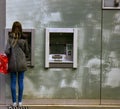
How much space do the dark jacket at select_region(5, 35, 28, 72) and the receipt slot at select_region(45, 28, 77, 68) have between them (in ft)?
2.27

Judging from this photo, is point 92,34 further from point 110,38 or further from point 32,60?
point 32,60

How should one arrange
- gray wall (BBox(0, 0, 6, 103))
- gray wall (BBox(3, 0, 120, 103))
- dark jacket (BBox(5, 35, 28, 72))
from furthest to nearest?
gray wall (BBox(3, 0, 120, 103))
gray wall (BBox(0, 0, 6, 103))
dark jacket (BBox(5, 35, 28, 72))

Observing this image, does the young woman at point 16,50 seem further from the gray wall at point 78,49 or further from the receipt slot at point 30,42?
the gray wall at point 78,49

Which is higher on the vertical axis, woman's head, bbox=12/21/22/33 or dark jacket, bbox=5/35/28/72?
woman's head, bbox=12/21/22/33

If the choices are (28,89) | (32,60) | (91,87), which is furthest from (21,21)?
(91,87)

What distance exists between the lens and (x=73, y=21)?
8523 mm

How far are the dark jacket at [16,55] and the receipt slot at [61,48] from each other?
691mm

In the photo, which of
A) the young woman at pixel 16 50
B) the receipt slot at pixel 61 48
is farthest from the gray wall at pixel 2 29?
the receipt slot at pixel 61 48

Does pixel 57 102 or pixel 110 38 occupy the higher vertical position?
pixel 110 38

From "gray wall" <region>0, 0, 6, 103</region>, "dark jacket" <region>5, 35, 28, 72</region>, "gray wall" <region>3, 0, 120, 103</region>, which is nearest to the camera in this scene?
"dark jacket" <region>5, 35, 28, 72</region>

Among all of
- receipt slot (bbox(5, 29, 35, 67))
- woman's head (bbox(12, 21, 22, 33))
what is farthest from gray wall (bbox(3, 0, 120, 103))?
woman's head (bbox(12, 21, 22, 33))

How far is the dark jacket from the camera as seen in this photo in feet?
25.8

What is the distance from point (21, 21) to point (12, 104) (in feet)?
5.51

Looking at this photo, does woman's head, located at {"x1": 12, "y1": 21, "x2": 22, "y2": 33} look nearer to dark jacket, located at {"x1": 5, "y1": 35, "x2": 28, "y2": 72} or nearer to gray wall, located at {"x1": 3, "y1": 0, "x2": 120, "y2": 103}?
dark jacket, located at {"x1": 5, "y1": 35, "x2": 28, "y2": 72}
